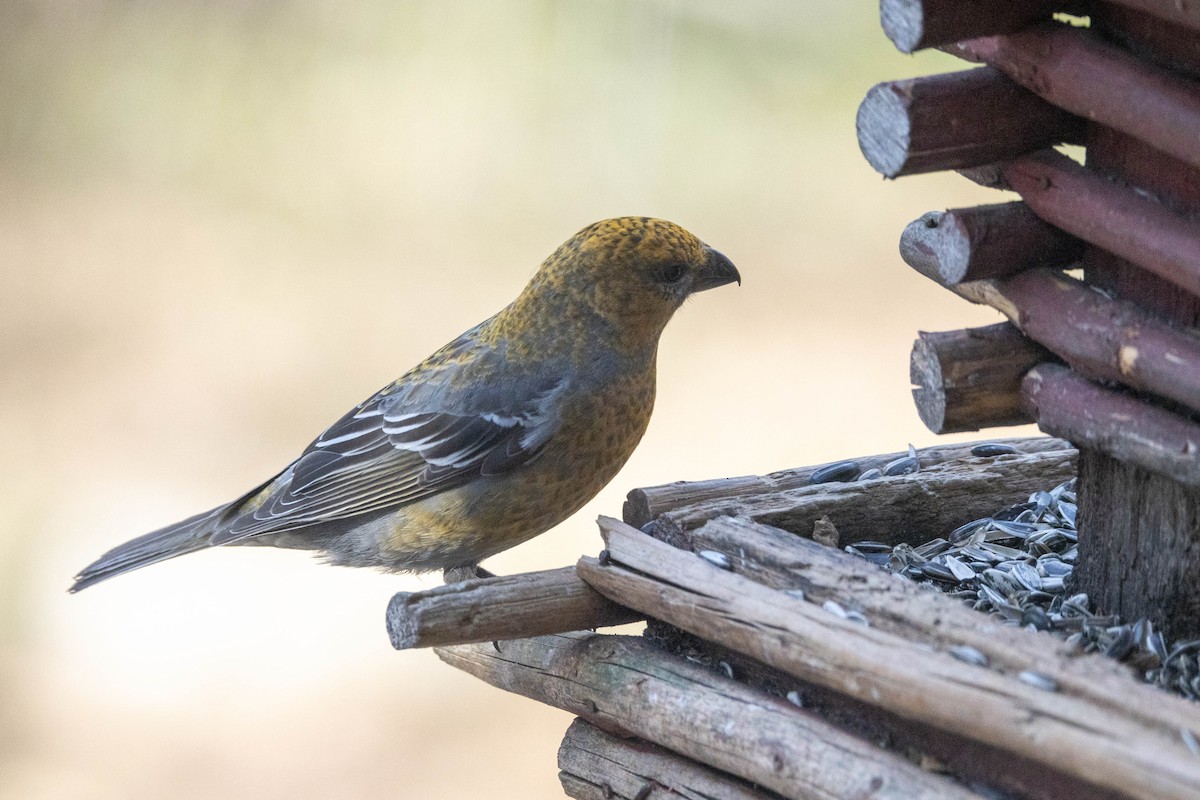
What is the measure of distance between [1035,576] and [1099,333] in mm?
686

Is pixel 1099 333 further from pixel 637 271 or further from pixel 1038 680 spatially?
pixel 637 271

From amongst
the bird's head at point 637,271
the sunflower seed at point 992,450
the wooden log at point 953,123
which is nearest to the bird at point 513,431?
the bird's head at point 637,271

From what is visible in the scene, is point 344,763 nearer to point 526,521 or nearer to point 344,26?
point 526,521

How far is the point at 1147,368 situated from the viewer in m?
2.58

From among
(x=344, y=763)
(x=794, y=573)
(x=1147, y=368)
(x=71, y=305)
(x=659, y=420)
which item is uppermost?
(x=1147, y=368)

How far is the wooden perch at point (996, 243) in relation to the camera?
279 cm

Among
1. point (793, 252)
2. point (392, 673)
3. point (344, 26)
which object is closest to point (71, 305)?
point (344, 26)

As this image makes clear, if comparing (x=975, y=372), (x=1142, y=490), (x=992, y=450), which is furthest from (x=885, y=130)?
(x=992, y=450)

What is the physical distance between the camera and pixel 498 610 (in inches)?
118

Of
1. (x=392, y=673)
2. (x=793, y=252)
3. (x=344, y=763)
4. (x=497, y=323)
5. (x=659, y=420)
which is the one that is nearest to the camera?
(x=497, y=323)

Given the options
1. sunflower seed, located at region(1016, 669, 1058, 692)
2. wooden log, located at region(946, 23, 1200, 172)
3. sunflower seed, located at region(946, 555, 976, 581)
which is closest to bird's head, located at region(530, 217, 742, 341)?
sunflower seed, located at region(946, 555, 976, 581)

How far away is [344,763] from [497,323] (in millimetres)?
3199

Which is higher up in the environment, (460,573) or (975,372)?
(975,372)

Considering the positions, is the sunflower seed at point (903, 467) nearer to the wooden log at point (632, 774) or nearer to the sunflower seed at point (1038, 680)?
the wooden log at point (632, 774)
